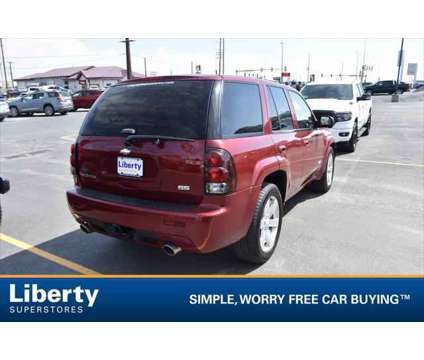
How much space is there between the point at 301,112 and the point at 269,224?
188 cm

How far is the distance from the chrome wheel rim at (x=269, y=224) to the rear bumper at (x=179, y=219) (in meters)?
0.34

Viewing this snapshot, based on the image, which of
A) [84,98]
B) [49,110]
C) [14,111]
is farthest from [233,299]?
[84,98]

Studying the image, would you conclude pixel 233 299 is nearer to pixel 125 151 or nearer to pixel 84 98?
pixel 125 151

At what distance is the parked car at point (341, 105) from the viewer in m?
8.91

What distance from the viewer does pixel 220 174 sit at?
9.32ft

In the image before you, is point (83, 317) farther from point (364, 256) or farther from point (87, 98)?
point (87, 98)

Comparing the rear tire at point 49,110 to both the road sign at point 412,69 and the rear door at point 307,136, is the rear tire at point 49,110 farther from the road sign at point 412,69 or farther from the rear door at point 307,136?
the road sign at point 412,69

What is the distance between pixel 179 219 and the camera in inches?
111

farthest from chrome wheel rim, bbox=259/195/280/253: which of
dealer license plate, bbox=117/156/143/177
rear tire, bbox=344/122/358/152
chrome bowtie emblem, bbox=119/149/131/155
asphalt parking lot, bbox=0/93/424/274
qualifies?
rear tire, bbox=344/122/358/152

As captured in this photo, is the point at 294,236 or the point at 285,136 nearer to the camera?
the point at 285,136

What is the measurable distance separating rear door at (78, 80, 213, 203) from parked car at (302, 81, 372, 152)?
579 centimetres

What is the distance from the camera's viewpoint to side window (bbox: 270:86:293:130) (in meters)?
4.06

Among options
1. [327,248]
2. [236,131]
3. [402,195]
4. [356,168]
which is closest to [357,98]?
[356,168]

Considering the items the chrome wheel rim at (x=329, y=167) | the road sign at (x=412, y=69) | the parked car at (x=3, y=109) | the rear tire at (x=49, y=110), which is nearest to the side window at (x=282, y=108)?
the chrome wheel rim at (x=329, y=167)
